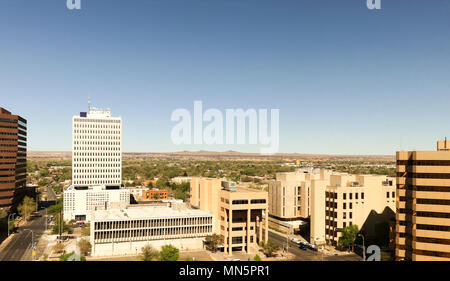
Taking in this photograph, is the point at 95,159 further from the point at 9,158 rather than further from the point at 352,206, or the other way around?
the point at 352,206

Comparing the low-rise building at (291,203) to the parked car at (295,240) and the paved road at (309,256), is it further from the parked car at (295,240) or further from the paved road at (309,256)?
the paved road at (309,256)

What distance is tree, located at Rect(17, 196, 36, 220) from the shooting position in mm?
113625

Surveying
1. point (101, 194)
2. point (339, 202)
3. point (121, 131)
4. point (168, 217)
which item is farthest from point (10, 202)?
point (339, 202)

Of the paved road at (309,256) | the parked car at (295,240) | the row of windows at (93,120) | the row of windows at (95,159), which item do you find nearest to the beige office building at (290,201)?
the parked car at (295,240)

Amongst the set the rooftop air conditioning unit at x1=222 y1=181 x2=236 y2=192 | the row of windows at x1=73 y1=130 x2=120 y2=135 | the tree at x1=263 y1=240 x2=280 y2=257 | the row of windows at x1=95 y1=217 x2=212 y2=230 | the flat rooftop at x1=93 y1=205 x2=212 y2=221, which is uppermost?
the row of windows at x1=73 y1=130 x2=120 y2=135

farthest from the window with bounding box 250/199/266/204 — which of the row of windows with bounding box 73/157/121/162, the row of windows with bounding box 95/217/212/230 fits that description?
the row of windows with bounding box 73/157/121/162

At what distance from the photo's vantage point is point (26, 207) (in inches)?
4488

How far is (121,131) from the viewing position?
411ft

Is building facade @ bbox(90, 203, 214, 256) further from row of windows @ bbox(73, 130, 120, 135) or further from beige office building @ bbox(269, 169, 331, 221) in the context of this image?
row of windows @ bbox(73, 130, 120, 135)

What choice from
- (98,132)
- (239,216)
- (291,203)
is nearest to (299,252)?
(239,216)

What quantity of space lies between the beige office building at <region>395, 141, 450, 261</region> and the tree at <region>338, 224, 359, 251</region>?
668 inches
